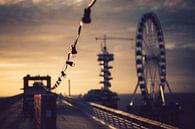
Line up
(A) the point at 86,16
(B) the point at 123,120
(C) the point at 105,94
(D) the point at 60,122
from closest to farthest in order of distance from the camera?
(A) the point at 86,16, (B) the point at 123,120, (D) the point at 60,122, (C) the point at 105,94

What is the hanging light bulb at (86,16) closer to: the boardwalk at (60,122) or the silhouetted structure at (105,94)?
the boardwalk at (60,122)

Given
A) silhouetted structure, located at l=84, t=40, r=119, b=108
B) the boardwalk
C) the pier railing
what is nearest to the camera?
the pier railing

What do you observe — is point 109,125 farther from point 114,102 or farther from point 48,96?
point 114,102

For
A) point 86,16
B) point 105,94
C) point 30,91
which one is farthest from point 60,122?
point 105,94

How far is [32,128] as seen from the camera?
917 inches

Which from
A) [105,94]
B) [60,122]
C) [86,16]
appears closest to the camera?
[86,16]

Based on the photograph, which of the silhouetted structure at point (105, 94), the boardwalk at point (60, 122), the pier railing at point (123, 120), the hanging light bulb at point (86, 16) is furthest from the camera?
the silhouetted structure at point (105, 94)

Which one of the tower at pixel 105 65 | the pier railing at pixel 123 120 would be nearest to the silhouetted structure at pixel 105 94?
the tower at pixel 105 65

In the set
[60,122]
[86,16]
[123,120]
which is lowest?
[60,122]

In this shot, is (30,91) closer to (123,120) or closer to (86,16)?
(123,120)

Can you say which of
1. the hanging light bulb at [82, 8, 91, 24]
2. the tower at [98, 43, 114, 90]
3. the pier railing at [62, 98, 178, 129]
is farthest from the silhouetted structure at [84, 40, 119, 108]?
Answer: the hanging light bulb at [82, 8, 91, 24]

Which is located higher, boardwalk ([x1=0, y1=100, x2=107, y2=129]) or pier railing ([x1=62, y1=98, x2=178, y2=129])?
pier railing ([x1=62, y1=98, x2=178, y2=129])

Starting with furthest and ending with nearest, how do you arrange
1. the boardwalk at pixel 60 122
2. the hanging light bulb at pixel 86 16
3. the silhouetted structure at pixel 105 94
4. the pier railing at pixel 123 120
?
the silhouetted structure at pixel 105 94
the boardwalk at pixel 60 122
the pier railing at pixel 123 120
the hanging light bulb at pixel 86 16

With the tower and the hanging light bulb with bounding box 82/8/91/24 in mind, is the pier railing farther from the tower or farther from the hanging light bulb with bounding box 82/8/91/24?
the tower
